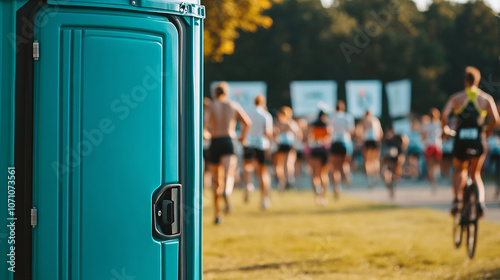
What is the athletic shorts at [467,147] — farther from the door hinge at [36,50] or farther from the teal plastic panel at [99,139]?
the door hinge at [36,50]

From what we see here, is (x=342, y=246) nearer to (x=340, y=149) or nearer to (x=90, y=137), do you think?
(x=90, y=137)

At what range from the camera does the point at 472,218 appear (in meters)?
8.93

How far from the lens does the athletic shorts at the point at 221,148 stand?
1201 cm

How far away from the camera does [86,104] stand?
142 inches

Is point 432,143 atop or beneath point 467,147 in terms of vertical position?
atop

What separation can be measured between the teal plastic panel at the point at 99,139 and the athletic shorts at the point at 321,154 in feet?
41.9

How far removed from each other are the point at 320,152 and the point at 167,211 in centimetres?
1282

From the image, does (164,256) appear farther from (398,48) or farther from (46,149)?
(398,48)

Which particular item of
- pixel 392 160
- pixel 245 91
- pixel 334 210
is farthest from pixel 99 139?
pixel 245 91

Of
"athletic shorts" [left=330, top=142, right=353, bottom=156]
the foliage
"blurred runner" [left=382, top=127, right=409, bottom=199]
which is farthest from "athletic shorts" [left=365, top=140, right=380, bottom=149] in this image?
the foliage

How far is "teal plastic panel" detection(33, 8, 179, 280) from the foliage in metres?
49.4

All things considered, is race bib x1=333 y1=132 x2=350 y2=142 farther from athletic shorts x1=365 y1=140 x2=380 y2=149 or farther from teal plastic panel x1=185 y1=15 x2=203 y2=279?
teal plastic panel x1=185 y1=15 x2=203 y2=279

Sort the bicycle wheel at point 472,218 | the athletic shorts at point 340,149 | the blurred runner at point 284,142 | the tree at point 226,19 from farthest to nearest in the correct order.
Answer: the blurred runner at point 284,142
the athletic shorts at point 340,149
the tree at point 226,19
the bicycle wheel at point 472,218

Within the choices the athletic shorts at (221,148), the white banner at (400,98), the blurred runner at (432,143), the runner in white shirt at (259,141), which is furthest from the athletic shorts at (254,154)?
the white banner at (400,98)
